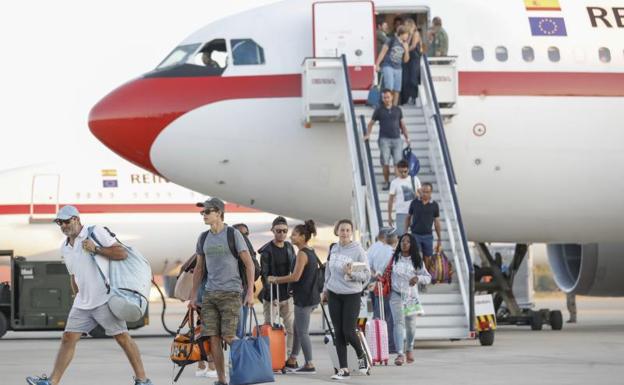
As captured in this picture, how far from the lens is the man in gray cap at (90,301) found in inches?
425

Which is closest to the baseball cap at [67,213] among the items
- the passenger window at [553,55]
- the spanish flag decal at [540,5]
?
the passenger window at [553,55]

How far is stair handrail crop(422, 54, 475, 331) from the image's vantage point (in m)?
16.9

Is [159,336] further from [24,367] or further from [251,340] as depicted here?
[251,340]

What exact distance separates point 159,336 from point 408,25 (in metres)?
8.13

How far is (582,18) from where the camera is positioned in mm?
19484

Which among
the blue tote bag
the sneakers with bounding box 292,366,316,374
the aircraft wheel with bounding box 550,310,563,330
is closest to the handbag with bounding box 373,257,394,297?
the sneakers with bounding box 292,366,316,374

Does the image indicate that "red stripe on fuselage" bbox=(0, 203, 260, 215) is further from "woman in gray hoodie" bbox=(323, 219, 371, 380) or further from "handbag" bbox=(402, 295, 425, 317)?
"woman in gray hoodie" bbox=(323, 219, 371, 380)

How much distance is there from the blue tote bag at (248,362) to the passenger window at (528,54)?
8799 mm

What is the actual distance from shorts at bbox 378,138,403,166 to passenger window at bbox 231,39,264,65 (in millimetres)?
2199

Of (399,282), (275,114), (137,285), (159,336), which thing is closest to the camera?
(137,285)

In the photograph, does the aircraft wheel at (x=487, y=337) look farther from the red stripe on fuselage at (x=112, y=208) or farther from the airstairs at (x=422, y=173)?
the red stripe on fuselage at (x=112, y=208)

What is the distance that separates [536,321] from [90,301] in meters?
12.5

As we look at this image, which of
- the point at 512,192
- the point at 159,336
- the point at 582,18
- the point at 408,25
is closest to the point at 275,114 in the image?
the point at 408,25

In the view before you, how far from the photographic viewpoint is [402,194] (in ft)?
57.7
